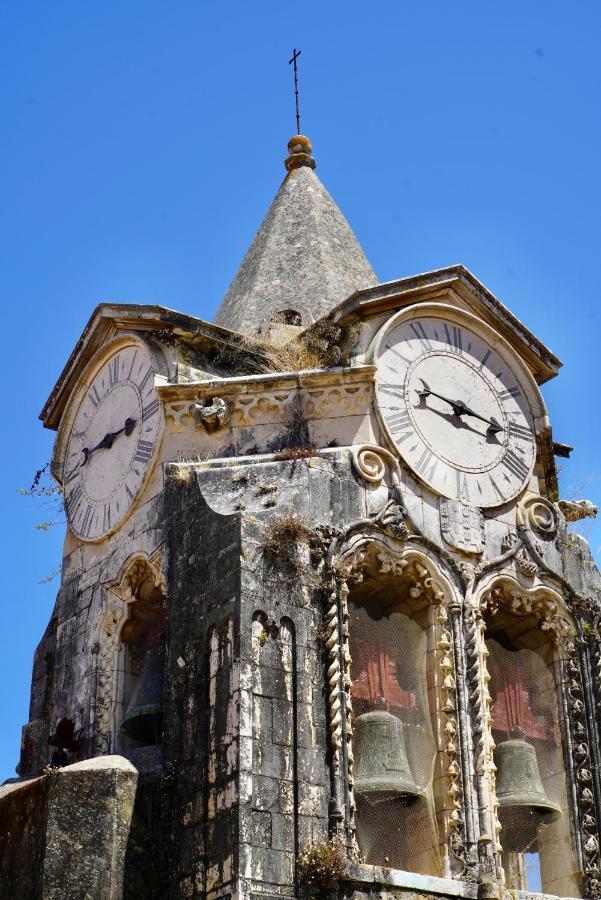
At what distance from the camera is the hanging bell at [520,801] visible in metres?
16.4

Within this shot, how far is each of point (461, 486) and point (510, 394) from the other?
5.72ft

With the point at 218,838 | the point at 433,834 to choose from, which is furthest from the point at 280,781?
the point at 433,834

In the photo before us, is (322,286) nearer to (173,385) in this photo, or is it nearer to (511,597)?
(173,385)

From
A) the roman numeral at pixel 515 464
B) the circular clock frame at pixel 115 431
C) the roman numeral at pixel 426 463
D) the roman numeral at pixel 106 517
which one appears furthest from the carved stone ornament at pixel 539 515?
the roman numeral at pixel 106 517

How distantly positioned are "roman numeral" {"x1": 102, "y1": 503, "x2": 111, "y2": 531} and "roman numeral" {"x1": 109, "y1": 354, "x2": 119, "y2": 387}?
1.53 m

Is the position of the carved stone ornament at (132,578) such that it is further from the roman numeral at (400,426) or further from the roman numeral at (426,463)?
the roman numeral at (426,463)

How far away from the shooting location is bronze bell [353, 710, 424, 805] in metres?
15.4

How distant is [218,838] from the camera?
13977mm

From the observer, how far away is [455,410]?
17.8 meters

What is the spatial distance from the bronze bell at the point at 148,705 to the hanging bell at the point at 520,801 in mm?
3682

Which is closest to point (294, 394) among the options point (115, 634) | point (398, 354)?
point (398, 354)

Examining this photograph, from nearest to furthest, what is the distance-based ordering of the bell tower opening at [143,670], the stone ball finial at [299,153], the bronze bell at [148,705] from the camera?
the bronze bell at [148,705] < the bell tower opening at [143,670] < the stone ball finial at [299,153]

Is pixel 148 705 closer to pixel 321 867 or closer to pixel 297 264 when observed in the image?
pixel 321 867

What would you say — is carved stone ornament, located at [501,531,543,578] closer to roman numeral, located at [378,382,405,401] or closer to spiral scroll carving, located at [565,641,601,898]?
spiral scroll carving, located at [565,641,601,898]
